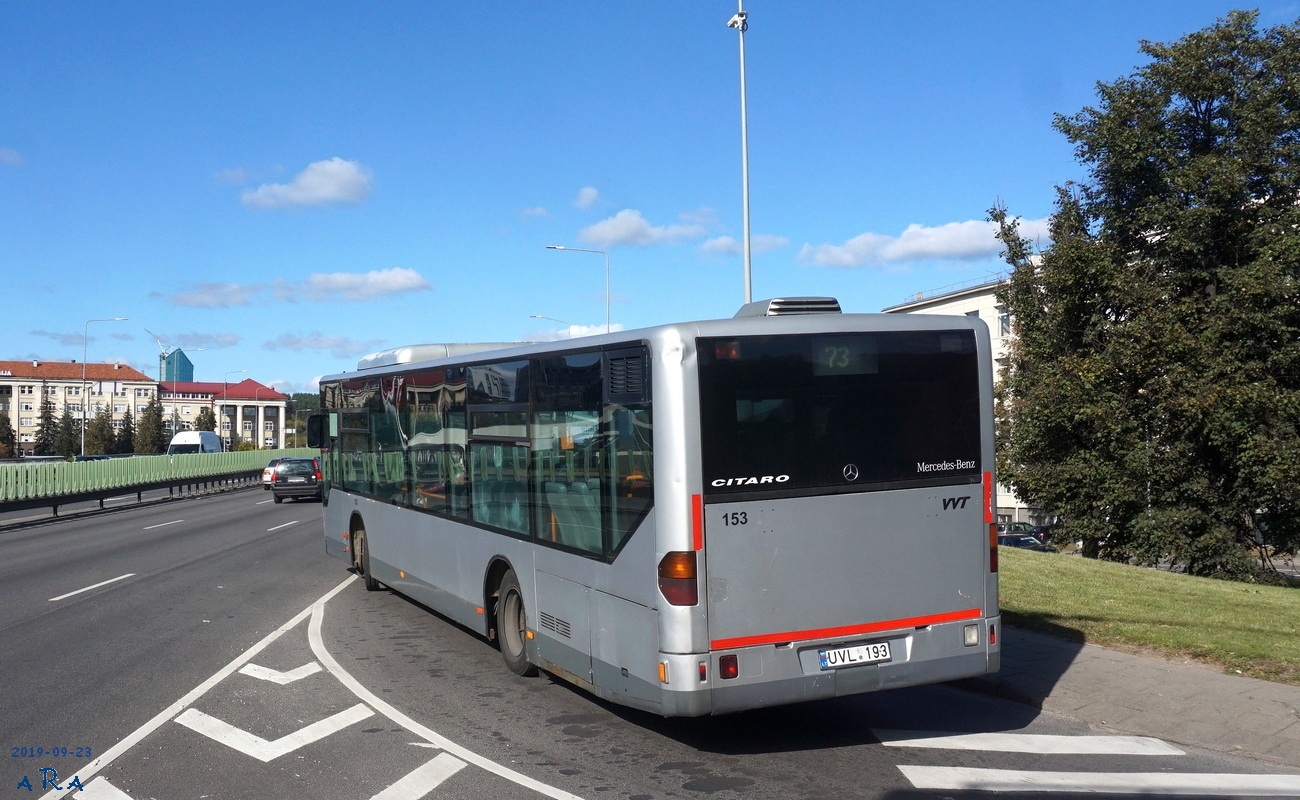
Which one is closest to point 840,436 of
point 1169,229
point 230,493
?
point 1169,229

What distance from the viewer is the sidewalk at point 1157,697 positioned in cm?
680

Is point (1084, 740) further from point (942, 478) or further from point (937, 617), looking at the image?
point (942, 478)

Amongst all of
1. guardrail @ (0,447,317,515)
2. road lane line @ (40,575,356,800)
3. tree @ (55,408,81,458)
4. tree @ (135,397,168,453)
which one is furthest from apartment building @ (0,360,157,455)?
road lane line @ (40,575,356,800)

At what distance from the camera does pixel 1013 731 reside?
23.6 ft

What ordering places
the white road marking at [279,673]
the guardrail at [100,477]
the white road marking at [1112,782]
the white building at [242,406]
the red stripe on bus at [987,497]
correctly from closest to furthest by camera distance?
the white road marking at [1112,782], the red stripe on bus at [987,497], the white road marking at [279,673], the guardrail at [100,477], the white building at [242,406]

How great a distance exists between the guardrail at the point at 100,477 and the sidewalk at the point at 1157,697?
29.2 m

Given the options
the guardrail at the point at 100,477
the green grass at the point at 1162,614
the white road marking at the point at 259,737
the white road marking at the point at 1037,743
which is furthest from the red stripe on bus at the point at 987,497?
the guardrail at the point at 100,477

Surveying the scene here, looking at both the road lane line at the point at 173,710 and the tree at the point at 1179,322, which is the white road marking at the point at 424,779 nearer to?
the road lane line at the point at 173,710

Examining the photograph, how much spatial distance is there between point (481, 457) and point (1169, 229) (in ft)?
70.4

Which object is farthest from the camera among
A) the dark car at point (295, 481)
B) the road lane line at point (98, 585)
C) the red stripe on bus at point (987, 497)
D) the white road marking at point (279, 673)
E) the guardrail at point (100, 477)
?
the dark car at point (295, 481)

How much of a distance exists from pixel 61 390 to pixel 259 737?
174160 mm

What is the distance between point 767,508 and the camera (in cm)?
652

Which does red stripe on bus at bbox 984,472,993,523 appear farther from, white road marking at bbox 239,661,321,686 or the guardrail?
the guardrail

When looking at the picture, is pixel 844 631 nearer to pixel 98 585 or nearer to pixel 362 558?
pixel 362 558
